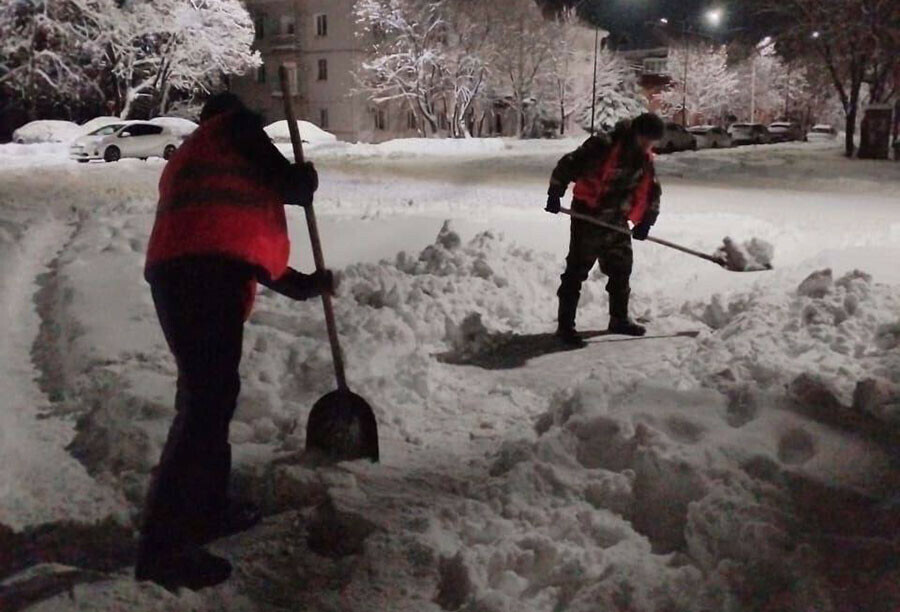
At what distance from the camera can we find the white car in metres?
25.4

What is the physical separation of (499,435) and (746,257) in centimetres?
417

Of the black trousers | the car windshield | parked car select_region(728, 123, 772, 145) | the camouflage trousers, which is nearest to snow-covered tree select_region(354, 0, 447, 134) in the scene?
parked car select_region(728, 123, 772, 145)

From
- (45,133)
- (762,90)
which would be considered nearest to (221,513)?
(45,133)

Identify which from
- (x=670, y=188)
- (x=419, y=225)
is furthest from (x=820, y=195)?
(x=419, y=225)

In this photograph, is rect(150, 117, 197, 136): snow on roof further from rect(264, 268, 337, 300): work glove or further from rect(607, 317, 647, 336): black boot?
rect(264, 268, 337, 300): work glove

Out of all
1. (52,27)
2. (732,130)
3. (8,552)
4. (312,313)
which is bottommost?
(8,552)

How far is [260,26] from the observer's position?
168ft

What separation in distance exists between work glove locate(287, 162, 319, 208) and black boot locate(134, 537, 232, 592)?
52.2 inches

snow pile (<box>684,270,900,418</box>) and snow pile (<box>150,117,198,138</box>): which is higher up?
snow pile (<box>150,117,198,138</box>)

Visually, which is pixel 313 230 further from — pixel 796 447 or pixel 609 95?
pixel 609 95

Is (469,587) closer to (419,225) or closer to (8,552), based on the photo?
→ (8,552)

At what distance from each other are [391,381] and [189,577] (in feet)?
7.17

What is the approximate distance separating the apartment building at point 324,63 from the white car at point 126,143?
2100 cm

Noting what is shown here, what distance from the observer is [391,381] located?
205 inches
